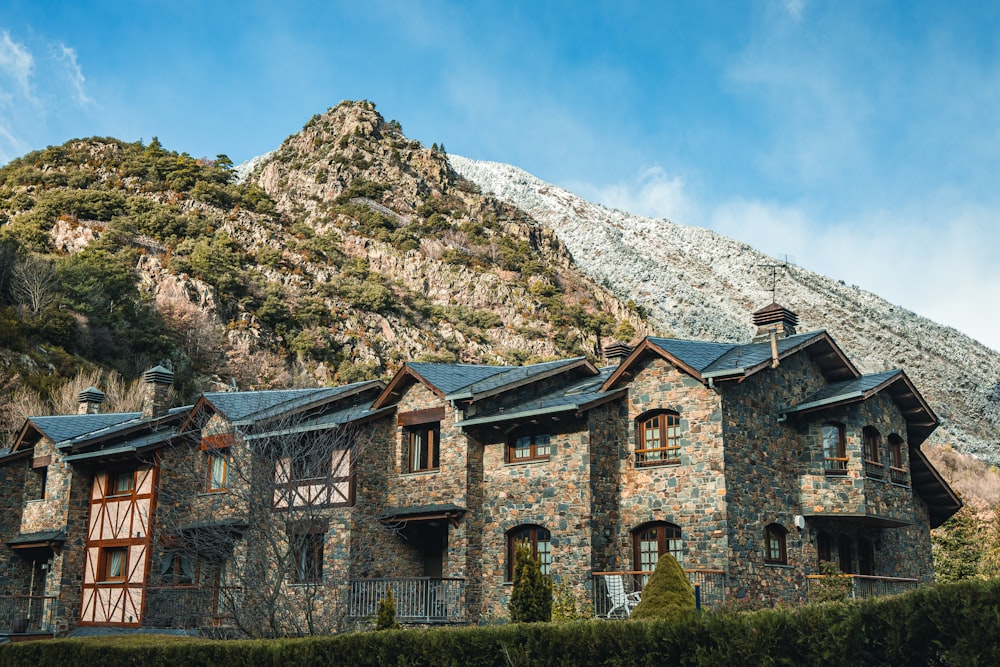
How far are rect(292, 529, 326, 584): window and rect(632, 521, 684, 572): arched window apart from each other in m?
7.61

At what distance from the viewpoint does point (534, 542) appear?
22297 mm

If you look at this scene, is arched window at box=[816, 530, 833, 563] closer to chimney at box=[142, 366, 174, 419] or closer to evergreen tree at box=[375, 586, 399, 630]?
evergreen tree at box=[375, 586, 399, 630]

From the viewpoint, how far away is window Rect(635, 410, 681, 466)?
2184 cm

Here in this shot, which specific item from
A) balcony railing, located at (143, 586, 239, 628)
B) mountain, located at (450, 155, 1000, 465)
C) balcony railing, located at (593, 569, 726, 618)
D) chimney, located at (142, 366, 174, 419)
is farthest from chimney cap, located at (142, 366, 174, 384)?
mountain, located at (450, 155, 1000, 465)

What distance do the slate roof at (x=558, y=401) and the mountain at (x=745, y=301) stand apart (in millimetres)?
57768

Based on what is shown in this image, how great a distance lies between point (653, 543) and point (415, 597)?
6023 mm

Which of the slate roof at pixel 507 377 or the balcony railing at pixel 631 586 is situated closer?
the balcony railing at pixel 631 586

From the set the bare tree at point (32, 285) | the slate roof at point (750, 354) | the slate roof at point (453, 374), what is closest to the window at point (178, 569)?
the slate roof at point (453, 374)

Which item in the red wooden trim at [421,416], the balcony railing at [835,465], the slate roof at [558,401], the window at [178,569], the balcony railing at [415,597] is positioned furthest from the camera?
the window at [178,569]

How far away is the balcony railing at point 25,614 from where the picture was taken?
27.7m

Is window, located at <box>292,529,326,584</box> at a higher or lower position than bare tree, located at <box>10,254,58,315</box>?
lower

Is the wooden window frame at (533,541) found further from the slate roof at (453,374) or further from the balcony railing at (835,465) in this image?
the balcony railing at (835,465)

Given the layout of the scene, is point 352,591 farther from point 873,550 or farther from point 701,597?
point 873,550

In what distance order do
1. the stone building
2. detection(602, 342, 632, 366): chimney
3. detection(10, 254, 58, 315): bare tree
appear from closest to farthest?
the stone building
detection(602, 342, 632, 366): chimney
detection(10, 254, 58, 315): bare tree
